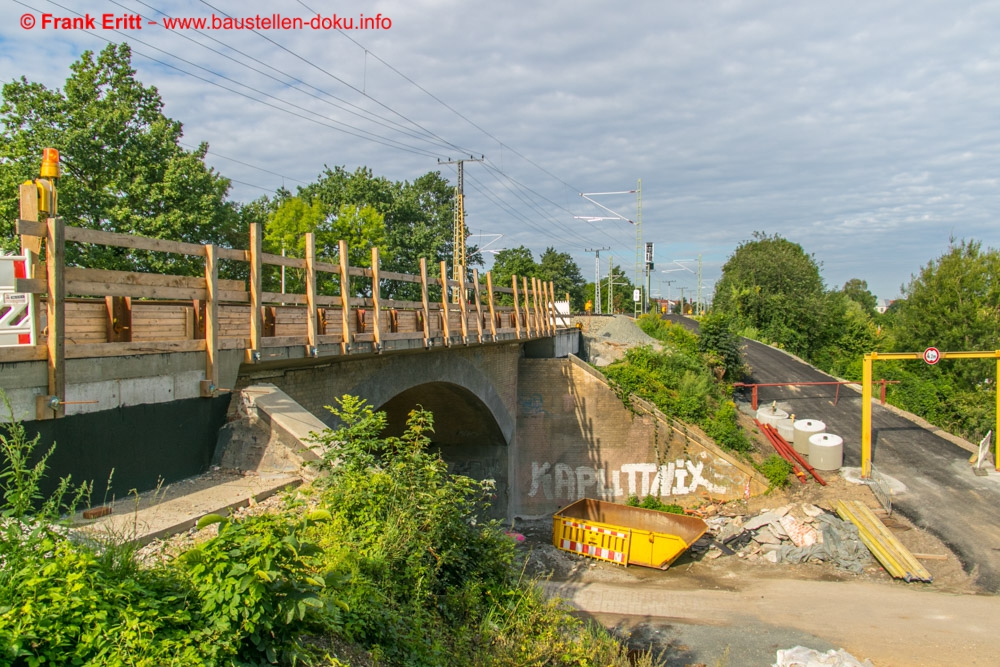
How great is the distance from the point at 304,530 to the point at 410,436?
2119mm

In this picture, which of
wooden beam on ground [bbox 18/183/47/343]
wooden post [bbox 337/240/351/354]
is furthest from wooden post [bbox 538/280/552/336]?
wooden beam on ground [bbox 18/183/47/343]

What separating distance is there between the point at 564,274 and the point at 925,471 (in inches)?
2512

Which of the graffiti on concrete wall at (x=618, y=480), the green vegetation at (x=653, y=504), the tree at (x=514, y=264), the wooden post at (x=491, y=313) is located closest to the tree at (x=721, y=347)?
the graffiti on concrete wall at (x=618, y=480)

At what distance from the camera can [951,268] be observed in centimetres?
3331

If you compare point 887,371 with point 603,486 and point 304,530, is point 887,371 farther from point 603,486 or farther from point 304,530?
point 304,530

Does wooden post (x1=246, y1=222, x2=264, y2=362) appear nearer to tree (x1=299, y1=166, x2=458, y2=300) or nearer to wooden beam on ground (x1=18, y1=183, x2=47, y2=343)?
wooden beam on ground (x1=18, y1=183, x2=47, y2=343)

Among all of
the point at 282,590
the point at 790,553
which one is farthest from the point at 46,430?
the point at 790,553

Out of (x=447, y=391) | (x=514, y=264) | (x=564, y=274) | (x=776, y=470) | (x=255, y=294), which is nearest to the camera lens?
(x=255, y=294)

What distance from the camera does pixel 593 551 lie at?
18.3 meters

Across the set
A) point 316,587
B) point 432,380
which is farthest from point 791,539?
point 316,587

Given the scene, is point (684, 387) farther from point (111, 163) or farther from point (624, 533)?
point (111, 163)

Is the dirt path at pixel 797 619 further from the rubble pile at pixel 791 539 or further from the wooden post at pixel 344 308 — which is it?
the wooden post at pixel 344 308

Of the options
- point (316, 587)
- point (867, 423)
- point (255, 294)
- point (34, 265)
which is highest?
point (34, 265)

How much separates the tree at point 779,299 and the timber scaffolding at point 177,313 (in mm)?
33906
